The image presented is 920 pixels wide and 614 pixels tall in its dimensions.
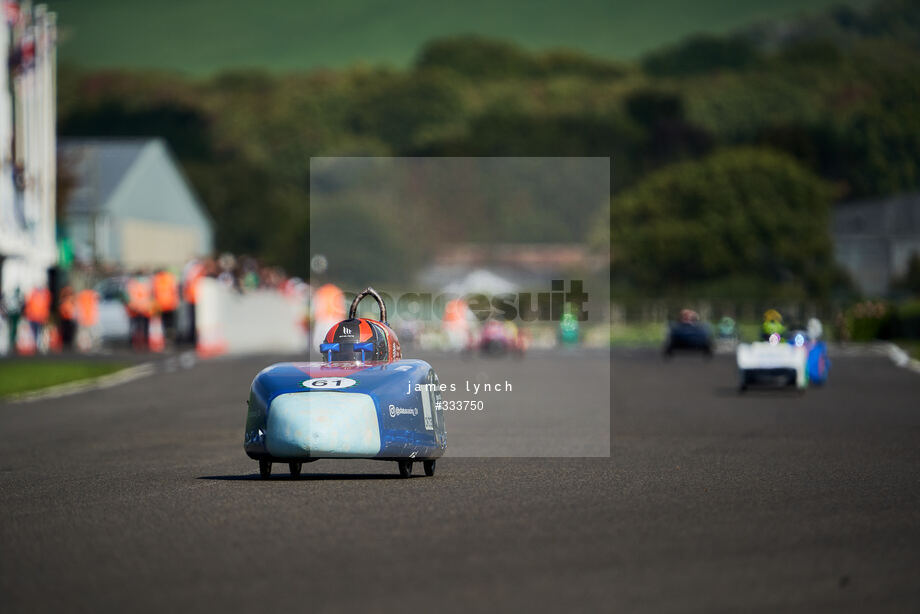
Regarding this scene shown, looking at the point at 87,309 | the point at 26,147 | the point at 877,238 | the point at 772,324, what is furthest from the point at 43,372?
the point at 877,238

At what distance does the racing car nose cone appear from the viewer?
13.0 metres

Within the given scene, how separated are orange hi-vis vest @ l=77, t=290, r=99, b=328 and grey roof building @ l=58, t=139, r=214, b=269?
25.1 metres

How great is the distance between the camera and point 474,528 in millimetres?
10461

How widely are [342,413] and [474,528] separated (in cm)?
275

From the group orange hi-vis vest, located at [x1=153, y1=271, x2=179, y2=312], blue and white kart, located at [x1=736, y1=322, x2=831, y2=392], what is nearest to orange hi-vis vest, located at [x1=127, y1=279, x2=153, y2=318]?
orange hi-vis vest, located at [x1=153, y1=271, x2=179, y2=312]

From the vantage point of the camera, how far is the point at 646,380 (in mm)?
35156

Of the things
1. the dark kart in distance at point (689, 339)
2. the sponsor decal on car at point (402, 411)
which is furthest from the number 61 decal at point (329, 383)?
the dark kart in distance at point (689, 339)

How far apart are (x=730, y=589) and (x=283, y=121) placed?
485 ft

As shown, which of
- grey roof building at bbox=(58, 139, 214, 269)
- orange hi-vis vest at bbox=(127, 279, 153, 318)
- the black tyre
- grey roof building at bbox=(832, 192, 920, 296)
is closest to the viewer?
the black tyre

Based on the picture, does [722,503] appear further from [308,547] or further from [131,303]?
[131,303]

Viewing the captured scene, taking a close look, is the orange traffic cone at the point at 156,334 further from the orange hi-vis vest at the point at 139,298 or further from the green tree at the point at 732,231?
the green tree at the point at 732,231

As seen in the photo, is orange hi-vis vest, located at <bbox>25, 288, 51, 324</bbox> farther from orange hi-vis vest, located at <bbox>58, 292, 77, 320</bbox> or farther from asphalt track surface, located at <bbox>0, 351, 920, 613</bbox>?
asphalt track surface, located at <bbox>0, 351, 920, 613</bbox>

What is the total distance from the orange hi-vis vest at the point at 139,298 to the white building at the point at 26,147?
115 inches

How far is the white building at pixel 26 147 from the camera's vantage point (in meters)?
47.9
